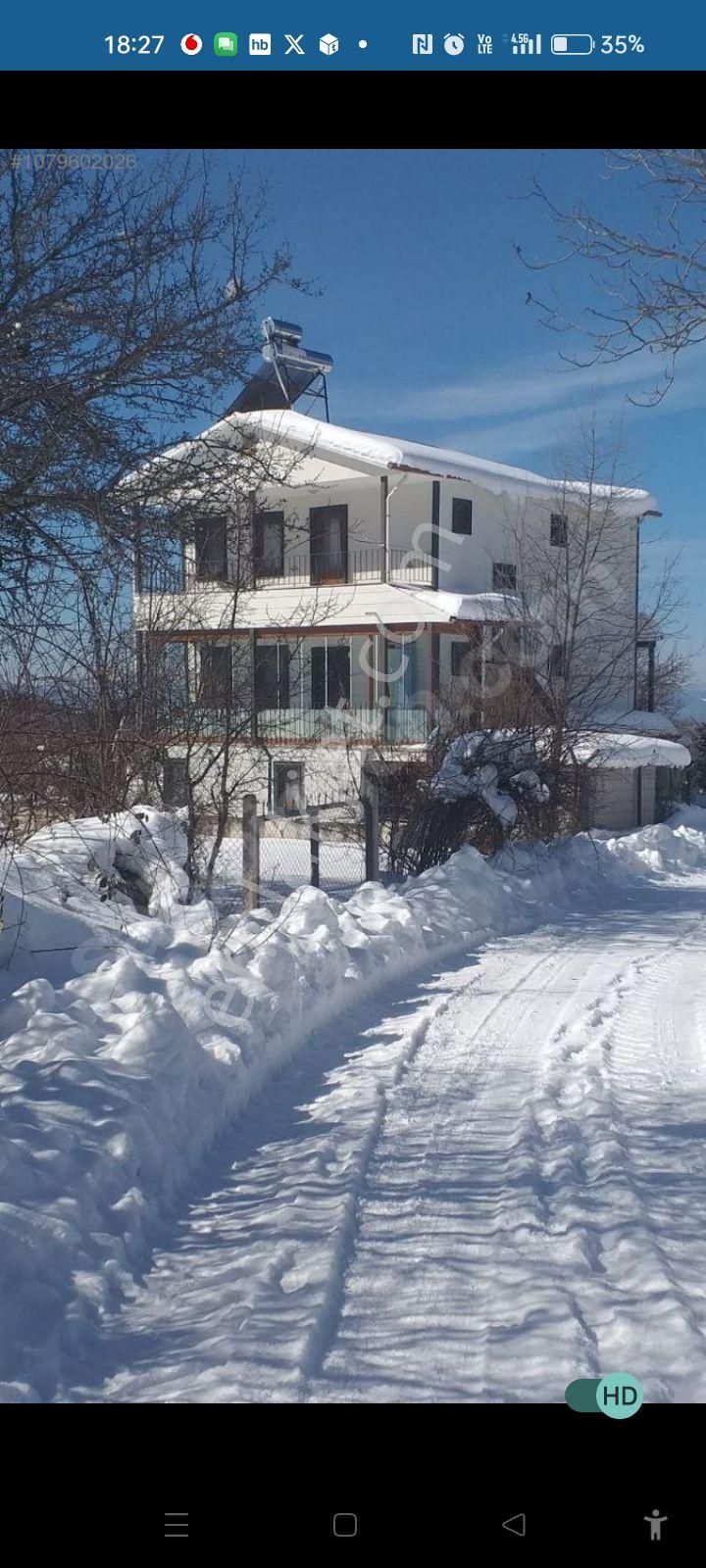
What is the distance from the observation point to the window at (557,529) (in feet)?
47.0

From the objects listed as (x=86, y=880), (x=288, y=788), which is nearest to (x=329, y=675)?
(x=288, y=788)

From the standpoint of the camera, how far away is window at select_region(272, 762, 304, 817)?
1088cm

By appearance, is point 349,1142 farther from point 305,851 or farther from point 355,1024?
point 305,851

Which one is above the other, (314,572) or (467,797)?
(314,572)

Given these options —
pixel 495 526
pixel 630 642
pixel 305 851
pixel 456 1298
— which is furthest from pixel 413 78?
pixel 630 642

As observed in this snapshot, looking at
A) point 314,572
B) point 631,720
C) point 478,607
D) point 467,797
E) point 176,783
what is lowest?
point 467,797

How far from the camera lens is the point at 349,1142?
14.2 feet

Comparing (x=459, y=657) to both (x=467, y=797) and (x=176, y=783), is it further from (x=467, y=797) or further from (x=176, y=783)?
(x=176, y=783)

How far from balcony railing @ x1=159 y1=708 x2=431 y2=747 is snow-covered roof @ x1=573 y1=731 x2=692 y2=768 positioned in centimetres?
305

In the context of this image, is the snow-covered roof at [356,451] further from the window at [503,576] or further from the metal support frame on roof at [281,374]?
the window at [503,576]

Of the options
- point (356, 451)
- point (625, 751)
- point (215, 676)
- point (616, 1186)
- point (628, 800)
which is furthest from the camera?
point (628, 800)

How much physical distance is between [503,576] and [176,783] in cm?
601

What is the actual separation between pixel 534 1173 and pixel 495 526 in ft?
32.0

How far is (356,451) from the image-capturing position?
24.4 ft
